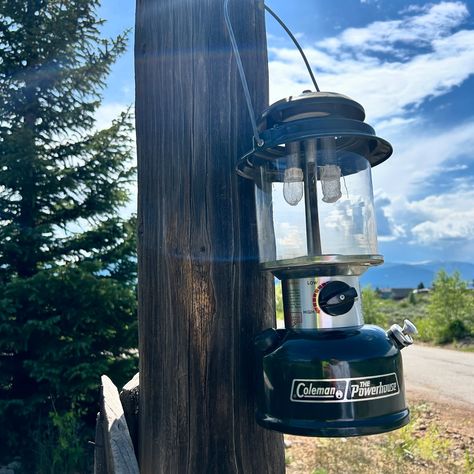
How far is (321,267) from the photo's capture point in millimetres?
1233

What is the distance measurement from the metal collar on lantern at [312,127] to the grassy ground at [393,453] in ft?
9.69

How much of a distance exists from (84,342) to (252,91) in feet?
12.2

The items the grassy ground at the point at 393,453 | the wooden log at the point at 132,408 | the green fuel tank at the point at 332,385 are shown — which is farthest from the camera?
the grassy ground at the point at 393,453

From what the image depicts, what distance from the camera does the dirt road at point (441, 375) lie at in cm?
630

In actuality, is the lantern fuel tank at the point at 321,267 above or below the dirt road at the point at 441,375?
above

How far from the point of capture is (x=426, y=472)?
369cm

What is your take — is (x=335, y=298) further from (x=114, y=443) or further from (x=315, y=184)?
(x=114, y=443)

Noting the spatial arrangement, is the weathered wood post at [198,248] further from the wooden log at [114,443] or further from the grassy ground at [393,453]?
the grassy ground at [393,453]

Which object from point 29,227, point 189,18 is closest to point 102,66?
point 29,227

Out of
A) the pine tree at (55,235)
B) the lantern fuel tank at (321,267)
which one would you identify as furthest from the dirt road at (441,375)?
the lantern fuel tank at (321,267)

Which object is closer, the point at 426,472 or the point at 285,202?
the point at 285,202

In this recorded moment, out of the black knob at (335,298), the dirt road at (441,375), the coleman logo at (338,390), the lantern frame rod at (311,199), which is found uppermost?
the lantern frame rod at (311,199)

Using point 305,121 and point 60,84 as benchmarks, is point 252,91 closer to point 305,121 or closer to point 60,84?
point 305,121

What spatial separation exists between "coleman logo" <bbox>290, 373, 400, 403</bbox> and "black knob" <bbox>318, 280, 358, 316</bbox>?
169mm
